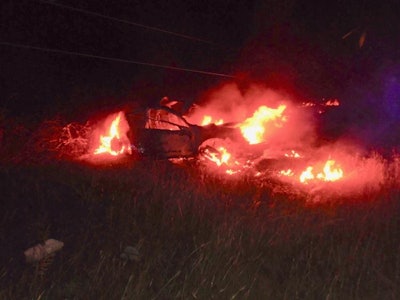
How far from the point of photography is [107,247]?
5.57 m

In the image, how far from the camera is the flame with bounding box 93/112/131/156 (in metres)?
11.3

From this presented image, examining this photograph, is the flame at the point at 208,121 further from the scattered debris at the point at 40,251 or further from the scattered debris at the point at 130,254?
the scattered debris at the point at 40,251

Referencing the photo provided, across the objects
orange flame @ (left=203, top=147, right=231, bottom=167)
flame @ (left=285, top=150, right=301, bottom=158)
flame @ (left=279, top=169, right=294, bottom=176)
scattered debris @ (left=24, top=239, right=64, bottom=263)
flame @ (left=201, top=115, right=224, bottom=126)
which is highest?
flame @ (left=201, top=115, right=224, bottom=126)

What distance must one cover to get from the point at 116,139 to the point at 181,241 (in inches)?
231

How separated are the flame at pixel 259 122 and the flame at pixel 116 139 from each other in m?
3.05

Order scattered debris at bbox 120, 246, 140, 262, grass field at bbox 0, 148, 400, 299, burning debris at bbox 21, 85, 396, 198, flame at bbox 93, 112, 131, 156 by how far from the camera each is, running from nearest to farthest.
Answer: grass field at bbox 0, 148, 400, 299 < scattered debris at bbox 120, 246, 140, 262 < burning debris at bbox 21, 85, 396, 198 < flame at bbox 93, 112, 131, 156

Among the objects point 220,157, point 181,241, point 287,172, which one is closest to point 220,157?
point 220,157

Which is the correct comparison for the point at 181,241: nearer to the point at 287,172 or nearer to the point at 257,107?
the point at 287,172

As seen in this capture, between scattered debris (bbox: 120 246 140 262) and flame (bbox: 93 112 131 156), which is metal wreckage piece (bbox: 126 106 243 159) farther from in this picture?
scattered debris (bbox: 120 246 140 262)

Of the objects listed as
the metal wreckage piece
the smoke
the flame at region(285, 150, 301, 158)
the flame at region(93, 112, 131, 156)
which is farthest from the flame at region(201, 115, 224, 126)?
the flame at region(93, 112, 131, 156)

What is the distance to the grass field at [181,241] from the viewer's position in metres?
4.88

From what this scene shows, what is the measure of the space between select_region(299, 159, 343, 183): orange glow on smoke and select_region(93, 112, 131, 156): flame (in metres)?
3.98

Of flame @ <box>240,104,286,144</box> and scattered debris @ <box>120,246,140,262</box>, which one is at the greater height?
flame @ <box>240,104,286,144</box>

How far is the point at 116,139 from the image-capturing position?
37.5ft
